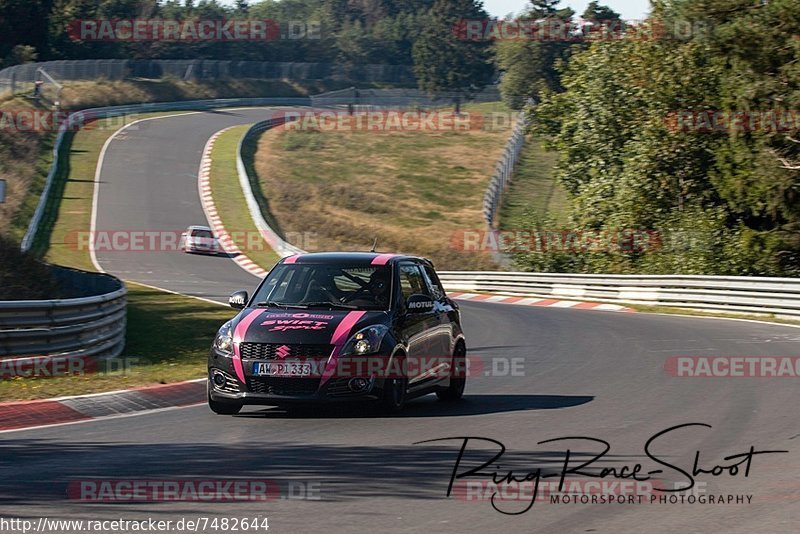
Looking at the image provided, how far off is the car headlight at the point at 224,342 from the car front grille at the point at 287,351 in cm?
26

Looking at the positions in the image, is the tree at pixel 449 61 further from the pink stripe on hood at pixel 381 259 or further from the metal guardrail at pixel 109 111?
the pink stripe on hood at pixel 381 259

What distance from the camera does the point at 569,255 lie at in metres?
39.2

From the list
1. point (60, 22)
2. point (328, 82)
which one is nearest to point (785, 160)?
point (60, 22)

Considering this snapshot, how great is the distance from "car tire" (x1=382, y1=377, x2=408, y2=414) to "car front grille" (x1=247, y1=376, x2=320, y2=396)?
0.71 metres

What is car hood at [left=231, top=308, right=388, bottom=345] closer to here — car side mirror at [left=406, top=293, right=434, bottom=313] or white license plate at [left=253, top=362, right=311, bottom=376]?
white license plate at [left=253, top=362, right=311, bottom=376]

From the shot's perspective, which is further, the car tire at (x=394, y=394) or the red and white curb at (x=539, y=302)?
the red and white curb at (x=539, y=302)

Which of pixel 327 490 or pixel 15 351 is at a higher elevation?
pixel 327 490

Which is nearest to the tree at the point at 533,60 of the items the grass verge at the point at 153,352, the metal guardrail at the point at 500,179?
the metal guardrail at the point at 500,179

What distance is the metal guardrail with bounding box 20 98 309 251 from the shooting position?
44.3m

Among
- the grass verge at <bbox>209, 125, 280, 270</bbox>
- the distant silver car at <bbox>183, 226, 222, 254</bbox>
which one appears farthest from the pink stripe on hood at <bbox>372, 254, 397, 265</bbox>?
the distant silver car at <bbox>183, 226, 222, 254</bbox>

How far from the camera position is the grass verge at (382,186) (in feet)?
163

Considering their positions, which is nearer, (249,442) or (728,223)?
(249,442)

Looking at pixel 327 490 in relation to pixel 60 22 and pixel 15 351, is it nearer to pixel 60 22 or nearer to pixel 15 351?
pixel 15 351

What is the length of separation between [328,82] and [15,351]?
9761 centimetres
